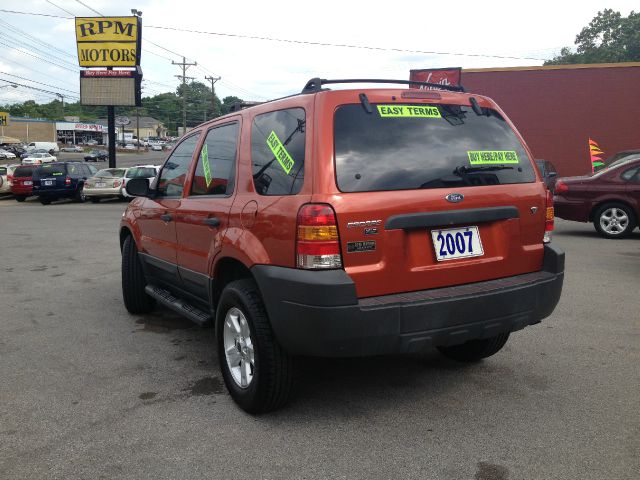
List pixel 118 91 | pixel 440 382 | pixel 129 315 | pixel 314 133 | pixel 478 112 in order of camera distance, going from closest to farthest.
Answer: pixel 314 133 < pixel 478 112 < pixel 440 382 < pixel 129 315 < pixel 118 91

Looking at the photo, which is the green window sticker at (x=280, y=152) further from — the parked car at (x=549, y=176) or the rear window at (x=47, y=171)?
the rear window at (x=47, y=171)

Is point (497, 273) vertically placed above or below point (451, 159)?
below

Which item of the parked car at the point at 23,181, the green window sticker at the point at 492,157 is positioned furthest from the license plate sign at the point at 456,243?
the parked car at the point at 23,181

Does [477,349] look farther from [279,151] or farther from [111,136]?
[111,136]

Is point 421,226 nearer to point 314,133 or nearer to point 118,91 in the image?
point 314,133

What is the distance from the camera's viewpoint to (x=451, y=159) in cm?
339

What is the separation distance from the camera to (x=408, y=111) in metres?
3.38

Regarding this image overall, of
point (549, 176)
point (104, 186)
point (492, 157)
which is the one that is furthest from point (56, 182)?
point (492, 157)

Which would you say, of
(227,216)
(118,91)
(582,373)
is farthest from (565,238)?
(118,91)

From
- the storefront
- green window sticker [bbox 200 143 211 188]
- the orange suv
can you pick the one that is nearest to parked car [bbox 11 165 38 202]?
green window sticker [bbox 200 143 211 188]

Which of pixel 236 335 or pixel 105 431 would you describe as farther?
pixel 236 335

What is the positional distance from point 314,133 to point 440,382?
6.31 feet

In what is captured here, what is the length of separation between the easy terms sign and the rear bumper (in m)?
28.7

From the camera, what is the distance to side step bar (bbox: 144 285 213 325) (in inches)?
165
